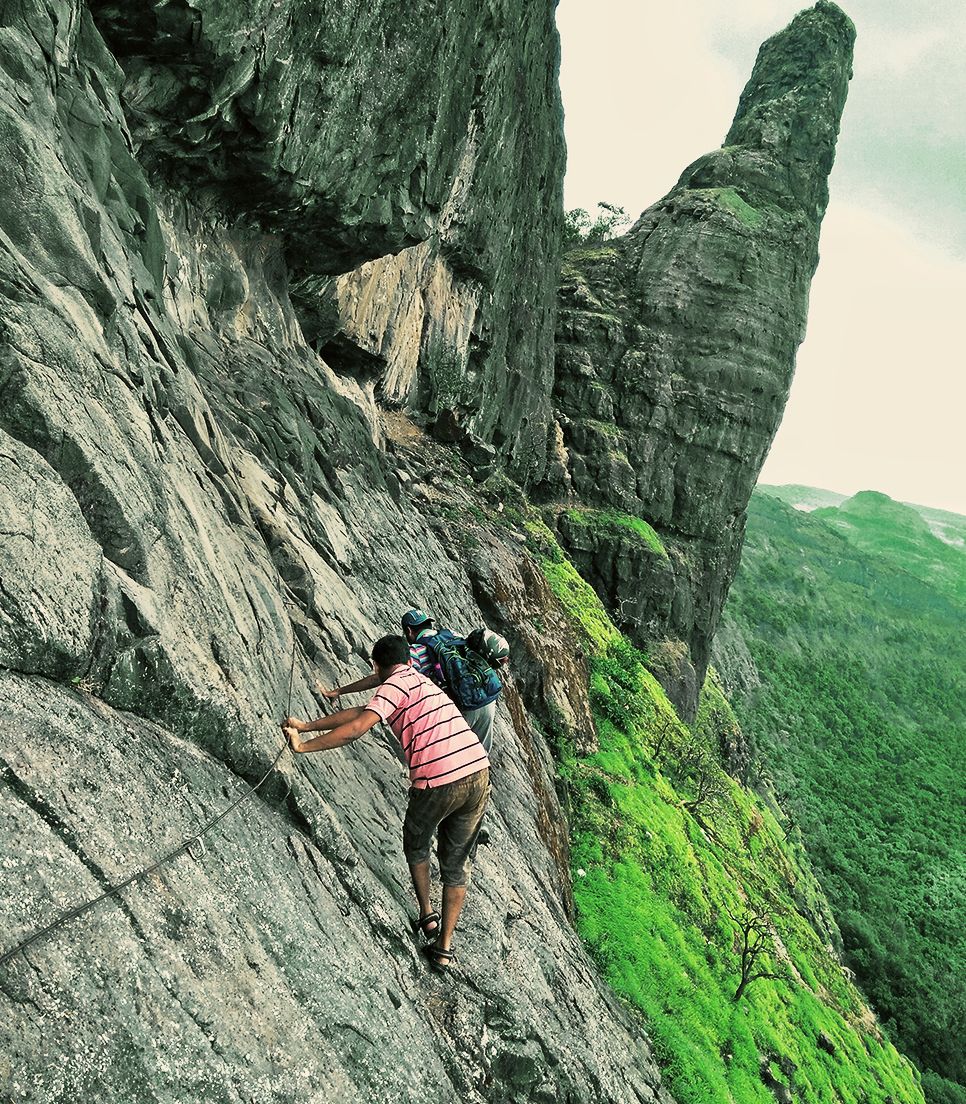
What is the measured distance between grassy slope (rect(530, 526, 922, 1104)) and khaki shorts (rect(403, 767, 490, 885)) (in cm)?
643

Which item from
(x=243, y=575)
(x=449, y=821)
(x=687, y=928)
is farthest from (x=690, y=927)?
(x=243, y=575)

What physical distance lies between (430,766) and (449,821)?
73cm

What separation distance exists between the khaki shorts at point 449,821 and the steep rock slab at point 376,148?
1034 cm

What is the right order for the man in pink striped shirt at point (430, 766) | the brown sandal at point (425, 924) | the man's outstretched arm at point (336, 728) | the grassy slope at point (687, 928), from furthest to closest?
1. the grassy slope at point (687, 928)
2. the brown sandal at point (425, 924)
3. the man in pink striped shirt at point (430, 766)
4. the man's outstretched arm at point (336, 728)

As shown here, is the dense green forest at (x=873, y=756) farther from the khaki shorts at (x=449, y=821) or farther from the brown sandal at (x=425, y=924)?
the khaki shorts at (x=449, y=821)

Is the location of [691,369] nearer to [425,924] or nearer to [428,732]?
[428,732]

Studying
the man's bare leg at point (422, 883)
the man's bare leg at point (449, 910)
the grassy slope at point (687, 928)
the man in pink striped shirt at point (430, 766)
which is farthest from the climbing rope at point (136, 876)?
the grassy slope at point (687, 928)

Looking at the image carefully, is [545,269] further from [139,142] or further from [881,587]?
[881,587]

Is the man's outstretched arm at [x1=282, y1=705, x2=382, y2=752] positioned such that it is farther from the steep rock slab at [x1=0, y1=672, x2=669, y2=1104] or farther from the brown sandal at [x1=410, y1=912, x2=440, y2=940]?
the brown sandal at [x1=410, y1=912, x2=440, y2=940]

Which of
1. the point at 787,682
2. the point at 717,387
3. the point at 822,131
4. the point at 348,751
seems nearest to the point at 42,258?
the point at 348,751

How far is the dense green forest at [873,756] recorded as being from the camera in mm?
42969

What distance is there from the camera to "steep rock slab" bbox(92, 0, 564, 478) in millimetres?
10383

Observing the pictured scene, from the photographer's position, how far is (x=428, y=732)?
5453mm

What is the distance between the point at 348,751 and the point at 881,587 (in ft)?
633
